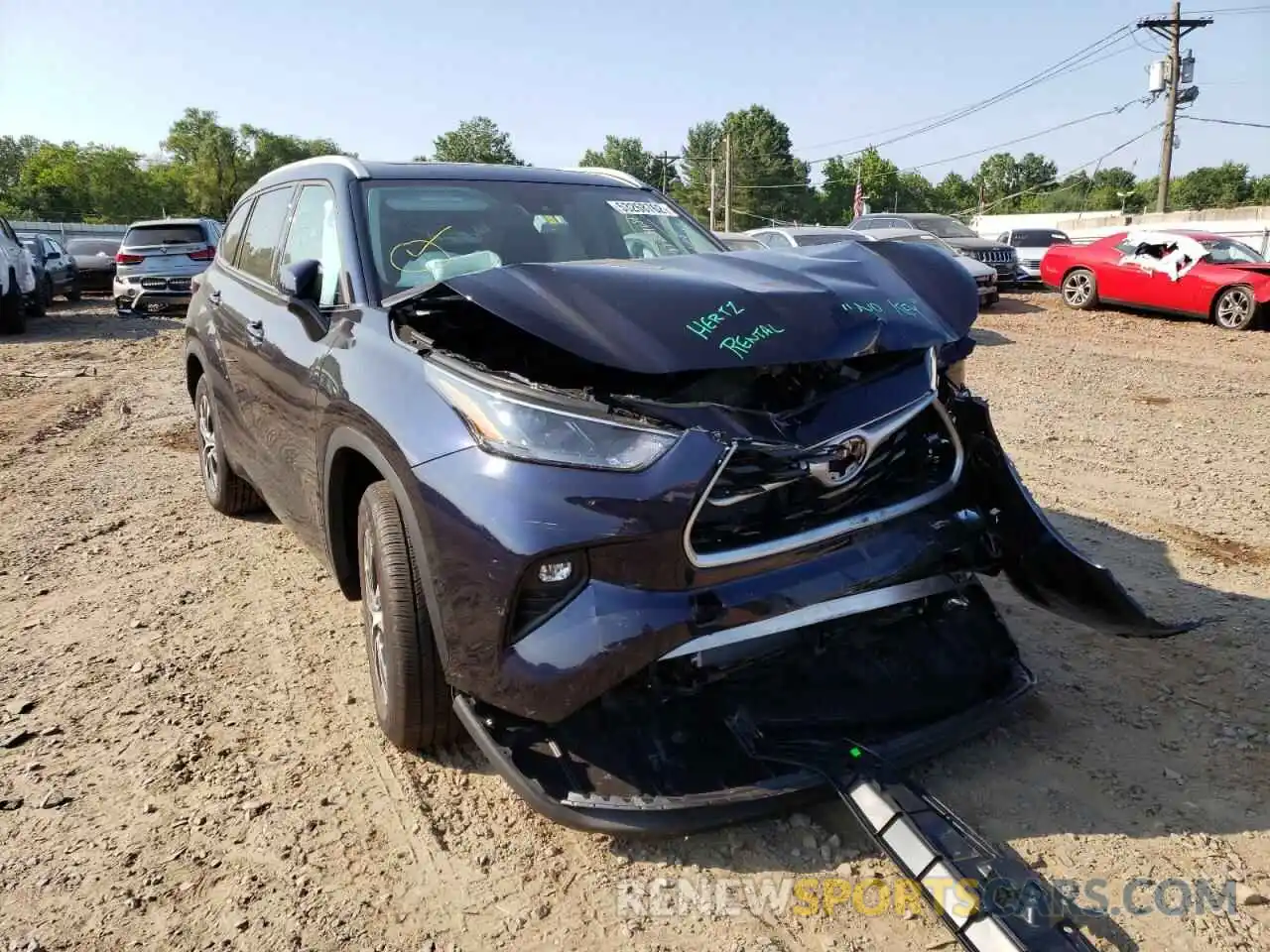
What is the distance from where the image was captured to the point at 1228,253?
13.7 metres

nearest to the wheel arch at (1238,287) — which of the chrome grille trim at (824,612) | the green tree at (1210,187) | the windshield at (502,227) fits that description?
the windshield at (502,227)

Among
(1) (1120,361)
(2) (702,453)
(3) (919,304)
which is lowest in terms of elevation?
(1) (1120,361)

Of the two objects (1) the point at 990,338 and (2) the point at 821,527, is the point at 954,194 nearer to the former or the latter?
(1) the point at 990,338

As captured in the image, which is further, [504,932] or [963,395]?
[963,395]

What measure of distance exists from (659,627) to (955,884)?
886mm

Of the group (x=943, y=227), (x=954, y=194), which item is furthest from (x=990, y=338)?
(x=954, y=194)

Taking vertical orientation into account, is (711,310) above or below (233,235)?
below

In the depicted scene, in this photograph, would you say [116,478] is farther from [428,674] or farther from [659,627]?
[659,627]

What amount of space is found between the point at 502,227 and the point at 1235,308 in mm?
13369

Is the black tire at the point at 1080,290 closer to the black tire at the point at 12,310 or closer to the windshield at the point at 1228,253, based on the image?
the windshield at the point at 1228,253

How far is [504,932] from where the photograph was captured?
2156 mm

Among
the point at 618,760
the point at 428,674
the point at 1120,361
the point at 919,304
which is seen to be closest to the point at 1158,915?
the point at 618,760

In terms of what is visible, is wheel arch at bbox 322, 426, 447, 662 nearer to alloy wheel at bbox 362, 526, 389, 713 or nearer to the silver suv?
alloy wheel at bbox 362, 526, 389, 713

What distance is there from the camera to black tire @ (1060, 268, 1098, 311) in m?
15.2
